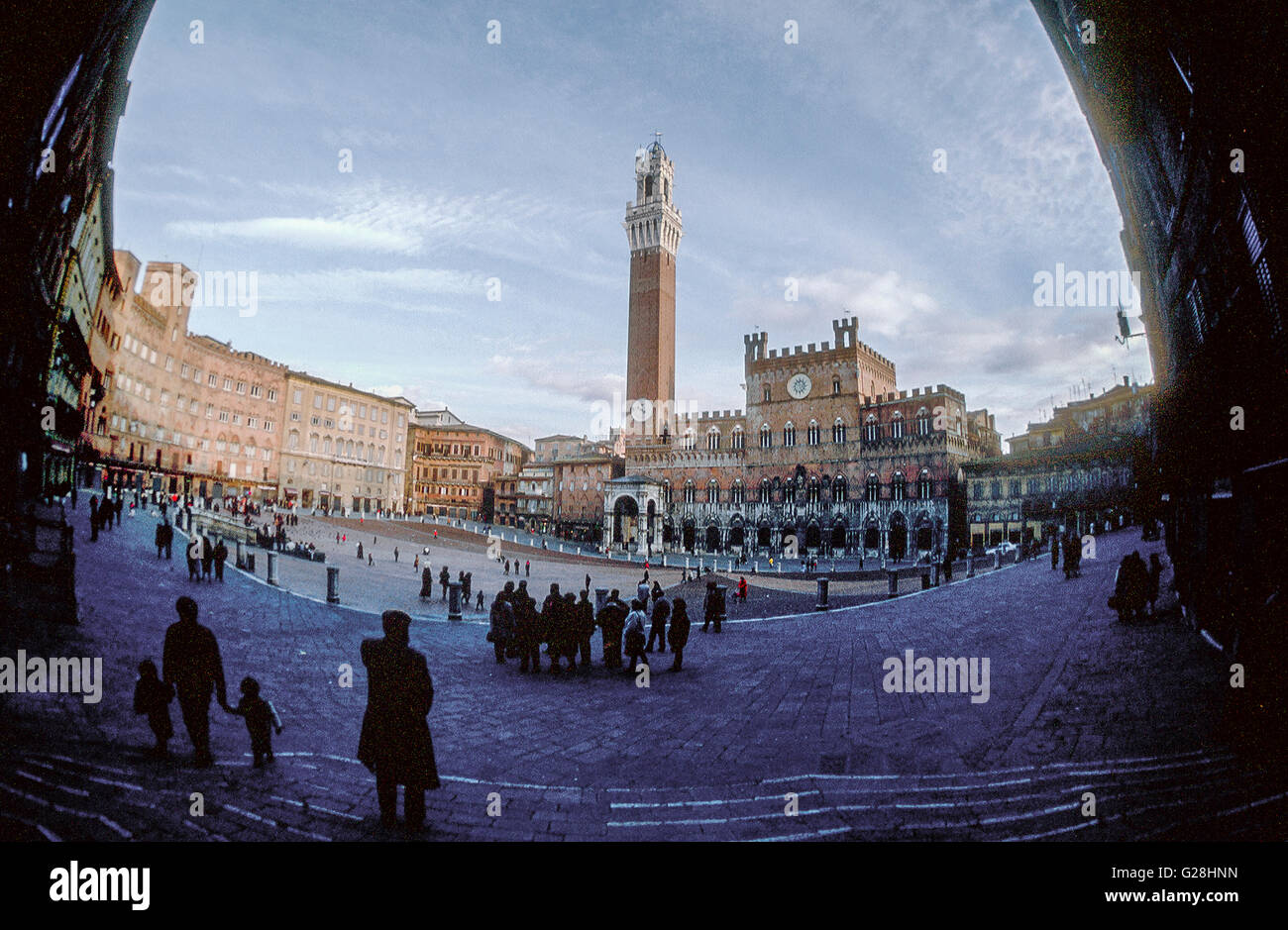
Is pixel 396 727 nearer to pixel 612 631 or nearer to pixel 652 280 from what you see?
pixel 612 631

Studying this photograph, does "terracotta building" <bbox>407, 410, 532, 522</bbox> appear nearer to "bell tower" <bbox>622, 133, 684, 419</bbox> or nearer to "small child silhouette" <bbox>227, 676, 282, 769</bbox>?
"small child silhouette" <bbox>227, 676, 282, 769</bbox>

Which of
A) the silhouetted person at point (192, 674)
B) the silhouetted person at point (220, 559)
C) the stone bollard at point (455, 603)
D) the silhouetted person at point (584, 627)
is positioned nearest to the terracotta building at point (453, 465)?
the stone bollard at point (455, 603)

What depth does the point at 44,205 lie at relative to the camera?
4.82m

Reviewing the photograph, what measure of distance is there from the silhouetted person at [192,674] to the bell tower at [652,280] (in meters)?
48.0

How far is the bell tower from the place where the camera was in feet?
172

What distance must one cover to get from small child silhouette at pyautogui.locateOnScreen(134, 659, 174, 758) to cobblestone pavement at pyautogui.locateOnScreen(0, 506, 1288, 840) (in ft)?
0.52

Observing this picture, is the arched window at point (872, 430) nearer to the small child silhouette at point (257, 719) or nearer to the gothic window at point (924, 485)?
the gothic window at point (924, 485)

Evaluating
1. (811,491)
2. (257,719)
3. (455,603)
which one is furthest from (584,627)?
(811,491)

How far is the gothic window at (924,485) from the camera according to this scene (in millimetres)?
34375

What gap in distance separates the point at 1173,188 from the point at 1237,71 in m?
3.32

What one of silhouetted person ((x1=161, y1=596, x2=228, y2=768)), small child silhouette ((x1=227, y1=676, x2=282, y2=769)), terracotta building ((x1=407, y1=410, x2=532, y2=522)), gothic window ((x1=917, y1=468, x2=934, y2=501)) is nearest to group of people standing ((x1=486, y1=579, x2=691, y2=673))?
small child silhouette ((x1=227, y1=676, x2=282, y2=769))

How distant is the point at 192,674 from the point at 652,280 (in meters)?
54.1
